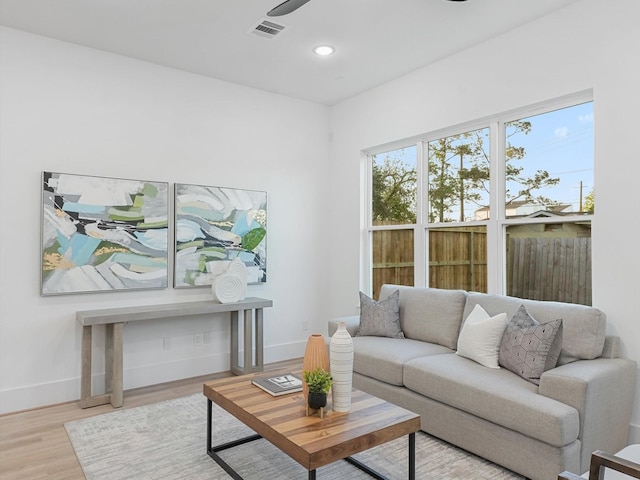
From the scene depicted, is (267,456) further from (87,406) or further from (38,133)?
(38,133)

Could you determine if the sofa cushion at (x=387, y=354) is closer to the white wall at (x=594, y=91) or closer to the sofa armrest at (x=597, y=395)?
the sofa armrest at (x=597, y=395)

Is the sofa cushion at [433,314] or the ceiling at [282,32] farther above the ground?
the ceiling at [282,32]

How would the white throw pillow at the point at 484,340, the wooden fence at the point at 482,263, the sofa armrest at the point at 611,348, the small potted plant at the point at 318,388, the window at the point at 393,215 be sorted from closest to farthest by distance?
the small potted plant at the point at 318,388
the sofa armrest at the point at 611,348
the white throw pillow at the point at 484,340
the wooden fence at the point at 482,263
the window at the point at 393,215

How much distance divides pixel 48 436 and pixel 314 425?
2.09m

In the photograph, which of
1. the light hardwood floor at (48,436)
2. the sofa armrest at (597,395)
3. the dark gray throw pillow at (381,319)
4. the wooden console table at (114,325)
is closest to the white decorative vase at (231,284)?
the wooden console table at (114,325)

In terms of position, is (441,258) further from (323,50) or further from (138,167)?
(138,167)

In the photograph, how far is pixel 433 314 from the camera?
12.0 ft

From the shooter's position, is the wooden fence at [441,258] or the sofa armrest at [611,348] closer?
the sofa armrest at [611,348]

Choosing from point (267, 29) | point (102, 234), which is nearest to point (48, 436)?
point (102, 234)

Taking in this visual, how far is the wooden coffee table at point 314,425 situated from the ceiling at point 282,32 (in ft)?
8.75

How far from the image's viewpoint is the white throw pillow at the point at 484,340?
2.93 m

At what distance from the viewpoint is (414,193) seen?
4500mm

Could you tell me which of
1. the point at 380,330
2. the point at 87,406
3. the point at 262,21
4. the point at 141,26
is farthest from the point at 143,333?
the point at 262,21

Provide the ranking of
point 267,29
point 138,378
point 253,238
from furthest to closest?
point 253,238 < point 138,378 < point 267,29
